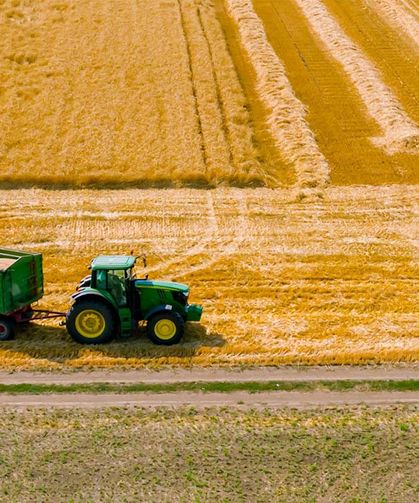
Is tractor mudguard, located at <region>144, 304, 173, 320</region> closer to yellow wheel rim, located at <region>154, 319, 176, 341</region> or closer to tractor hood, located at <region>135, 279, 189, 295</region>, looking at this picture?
yellow wheel rim, located at <region>154, 319, 176, 341</region>

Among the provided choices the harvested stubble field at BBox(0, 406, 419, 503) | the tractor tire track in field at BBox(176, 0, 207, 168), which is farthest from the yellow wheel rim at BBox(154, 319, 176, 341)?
the tractor tire track in field at BBox(176, 0, 207, 168)

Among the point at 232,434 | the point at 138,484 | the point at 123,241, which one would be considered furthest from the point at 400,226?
the point at 138,484

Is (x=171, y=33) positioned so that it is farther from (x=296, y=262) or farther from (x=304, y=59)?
(x=296, y=262)

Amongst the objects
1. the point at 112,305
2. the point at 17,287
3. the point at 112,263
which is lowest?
the point at 112,305

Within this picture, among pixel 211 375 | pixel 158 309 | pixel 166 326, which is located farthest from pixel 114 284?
pixel 211 375

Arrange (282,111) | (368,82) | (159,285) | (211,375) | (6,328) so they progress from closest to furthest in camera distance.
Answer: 1. (211,375)
2. (159,285)
3. (6,328)
4. (282,111)
5. (368,82)

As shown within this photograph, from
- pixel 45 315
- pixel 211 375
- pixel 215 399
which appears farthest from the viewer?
pixel 45 315

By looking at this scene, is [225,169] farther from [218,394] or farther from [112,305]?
[218,394]
